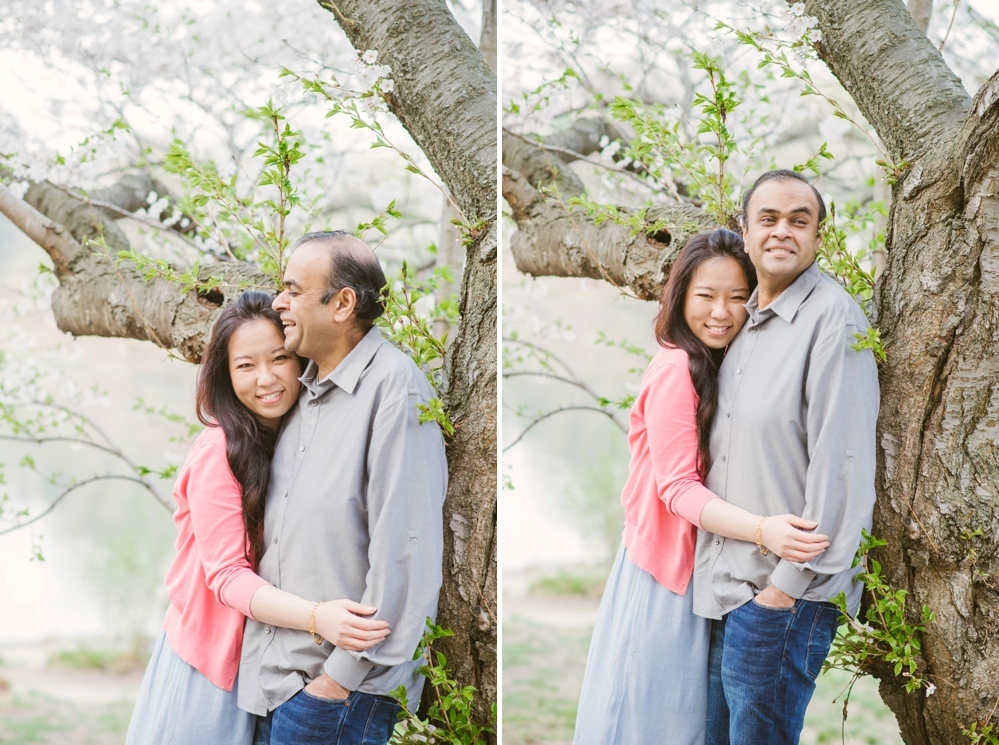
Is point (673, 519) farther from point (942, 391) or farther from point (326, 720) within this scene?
point (326, 720)

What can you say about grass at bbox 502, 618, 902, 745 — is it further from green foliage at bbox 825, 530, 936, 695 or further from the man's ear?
the man's ear

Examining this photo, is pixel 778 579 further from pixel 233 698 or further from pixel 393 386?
pixel 233 698

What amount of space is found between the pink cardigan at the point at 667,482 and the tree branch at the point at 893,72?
23.1 inches

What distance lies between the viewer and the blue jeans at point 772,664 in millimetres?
1319

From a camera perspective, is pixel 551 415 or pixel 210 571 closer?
pixel 210 571

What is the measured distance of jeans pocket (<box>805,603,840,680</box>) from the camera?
4.39 feet

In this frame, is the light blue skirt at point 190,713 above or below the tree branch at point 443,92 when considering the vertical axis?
below

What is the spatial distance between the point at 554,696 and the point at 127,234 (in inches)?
74.5

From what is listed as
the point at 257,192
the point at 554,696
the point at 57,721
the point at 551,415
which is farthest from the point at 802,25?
the point at 57,721

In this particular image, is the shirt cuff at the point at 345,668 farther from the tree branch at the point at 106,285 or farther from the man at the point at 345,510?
the tree branch at the point at 106,285

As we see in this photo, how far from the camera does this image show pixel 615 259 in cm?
171

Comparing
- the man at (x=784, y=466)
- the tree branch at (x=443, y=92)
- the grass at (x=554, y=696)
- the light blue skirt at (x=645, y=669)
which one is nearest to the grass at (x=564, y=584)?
the grass at (x=554, y=696)

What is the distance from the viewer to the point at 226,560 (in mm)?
1336

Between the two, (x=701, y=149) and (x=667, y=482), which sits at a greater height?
(x=701, y=149)
